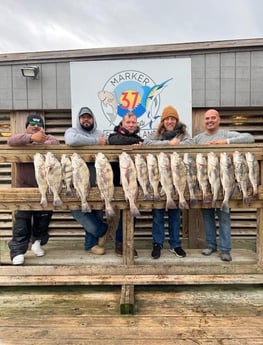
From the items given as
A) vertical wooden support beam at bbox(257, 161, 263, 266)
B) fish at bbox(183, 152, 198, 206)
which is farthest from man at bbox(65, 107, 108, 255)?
vertical wooden support beam at bbox(257, 161, 263, 266)

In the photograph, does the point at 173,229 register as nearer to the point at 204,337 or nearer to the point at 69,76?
the point at 204,337

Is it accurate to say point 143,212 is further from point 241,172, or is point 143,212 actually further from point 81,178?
point 241,172

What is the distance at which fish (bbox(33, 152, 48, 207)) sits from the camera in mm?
2814

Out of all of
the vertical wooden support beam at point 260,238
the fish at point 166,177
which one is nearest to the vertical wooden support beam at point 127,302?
the fish at point 166,177

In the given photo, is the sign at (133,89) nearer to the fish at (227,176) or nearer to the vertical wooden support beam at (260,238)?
the fish at (227,176)

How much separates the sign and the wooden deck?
213 centimetres

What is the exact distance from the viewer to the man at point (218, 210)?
3.11 m

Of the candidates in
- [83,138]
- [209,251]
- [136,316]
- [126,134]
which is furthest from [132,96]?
[136,316]

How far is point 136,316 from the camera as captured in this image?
2.46 m

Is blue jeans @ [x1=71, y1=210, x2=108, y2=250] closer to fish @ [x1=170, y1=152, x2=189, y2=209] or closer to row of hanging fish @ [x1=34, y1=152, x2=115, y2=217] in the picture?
row of hanging fish @ [x1=34, y1=152, x2=115, y2=217]

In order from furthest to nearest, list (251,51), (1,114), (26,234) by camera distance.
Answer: (1,114) → (251,51) → (26,234)

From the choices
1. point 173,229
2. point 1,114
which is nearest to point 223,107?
point 173,229

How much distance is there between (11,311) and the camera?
2.57 metres

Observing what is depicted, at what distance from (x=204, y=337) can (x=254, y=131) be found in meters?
2.96
